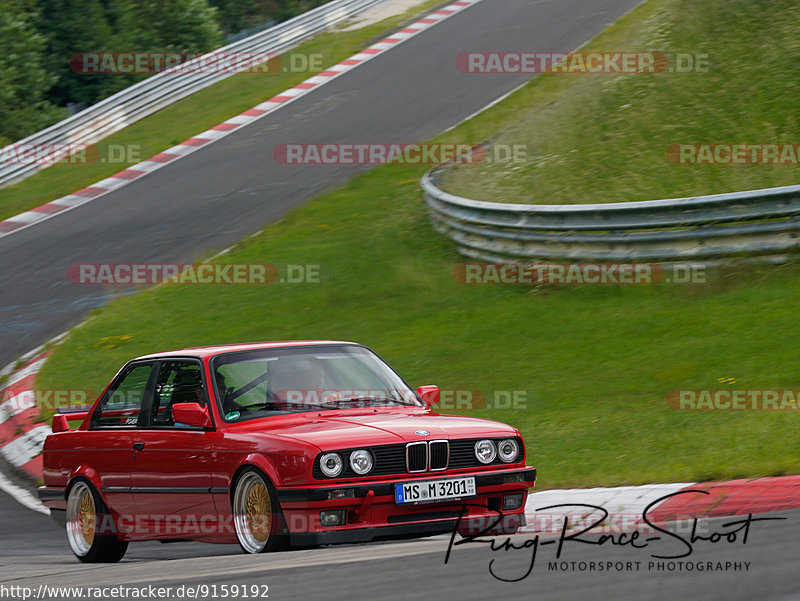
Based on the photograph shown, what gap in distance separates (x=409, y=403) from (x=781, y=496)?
244 centimetres

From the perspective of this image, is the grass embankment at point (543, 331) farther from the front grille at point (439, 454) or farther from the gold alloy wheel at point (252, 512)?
the gold alloy wheel at point (252, 512)

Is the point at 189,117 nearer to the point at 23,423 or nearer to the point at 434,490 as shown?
the point at 23,423

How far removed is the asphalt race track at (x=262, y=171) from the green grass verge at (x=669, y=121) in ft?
15.3

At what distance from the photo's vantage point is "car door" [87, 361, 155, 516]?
7621 millimetres

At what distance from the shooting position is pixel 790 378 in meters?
9.77

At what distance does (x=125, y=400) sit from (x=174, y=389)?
0.69 meters

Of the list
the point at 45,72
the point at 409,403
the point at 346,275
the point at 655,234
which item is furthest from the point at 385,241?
the point at 45,72

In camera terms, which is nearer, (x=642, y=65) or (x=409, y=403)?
(x=409, y=403)

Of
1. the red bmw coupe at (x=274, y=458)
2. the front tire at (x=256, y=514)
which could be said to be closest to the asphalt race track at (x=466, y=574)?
the front tire at (x=256, y=514)

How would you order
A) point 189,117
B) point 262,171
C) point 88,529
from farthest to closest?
1. point 189,117
2. point 262,171
3. point 88,529

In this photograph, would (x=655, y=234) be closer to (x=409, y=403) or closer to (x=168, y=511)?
(x=409, y=403)

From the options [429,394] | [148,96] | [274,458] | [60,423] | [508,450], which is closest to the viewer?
[274,458]

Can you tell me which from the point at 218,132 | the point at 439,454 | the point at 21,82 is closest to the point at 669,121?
the point at 439,454

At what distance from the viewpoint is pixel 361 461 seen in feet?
21.0
